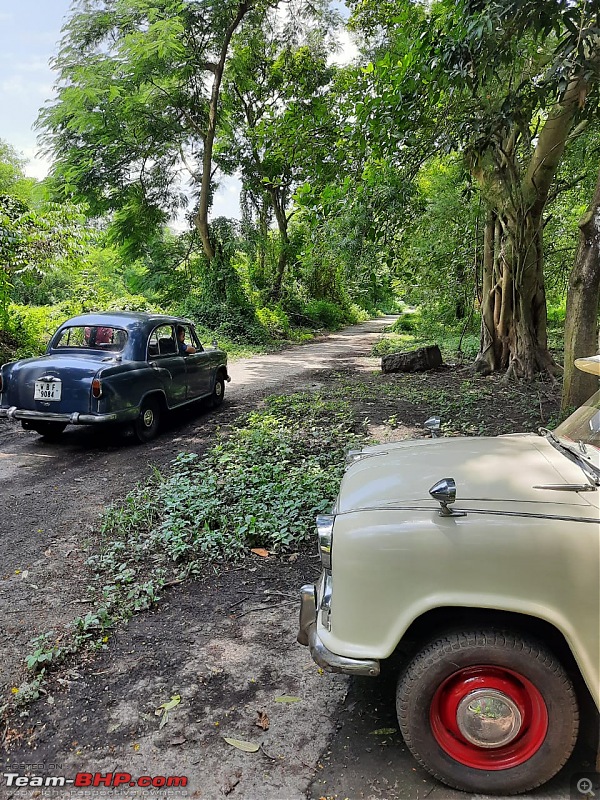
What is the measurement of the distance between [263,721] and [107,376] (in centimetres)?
508

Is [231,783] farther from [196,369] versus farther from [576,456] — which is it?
[196,369]

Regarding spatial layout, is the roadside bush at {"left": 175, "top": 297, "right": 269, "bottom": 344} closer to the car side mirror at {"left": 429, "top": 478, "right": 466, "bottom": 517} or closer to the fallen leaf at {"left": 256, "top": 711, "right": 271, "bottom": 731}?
the fallen leaf at {"left": 256, "top": 711, "right": 271, "bottom": 731}

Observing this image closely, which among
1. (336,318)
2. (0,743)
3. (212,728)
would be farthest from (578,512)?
(336,318)

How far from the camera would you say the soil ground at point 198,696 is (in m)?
2.37

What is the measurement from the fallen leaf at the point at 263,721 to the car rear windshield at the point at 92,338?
5.78m

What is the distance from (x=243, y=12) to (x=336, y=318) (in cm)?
1742

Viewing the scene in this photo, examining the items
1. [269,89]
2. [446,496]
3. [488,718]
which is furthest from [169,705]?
[269,89]

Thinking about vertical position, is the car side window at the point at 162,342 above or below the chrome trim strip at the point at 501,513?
above

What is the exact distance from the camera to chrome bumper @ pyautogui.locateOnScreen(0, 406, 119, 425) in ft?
22.4

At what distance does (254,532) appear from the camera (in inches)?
183

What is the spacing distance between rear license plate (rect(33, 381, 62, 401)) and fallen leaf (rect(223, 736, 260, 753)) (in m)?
5.33

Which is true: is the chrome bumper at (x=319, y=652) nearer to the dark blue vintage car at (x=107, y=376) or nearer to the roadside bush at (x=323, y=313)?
the dark blue vintage car at (x=107, y=376)

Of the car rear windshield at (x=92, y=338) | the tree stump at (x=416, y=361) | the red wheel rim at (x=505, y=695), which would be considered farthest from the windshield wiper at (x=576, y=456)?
the tree stump at (x=416, y=361)

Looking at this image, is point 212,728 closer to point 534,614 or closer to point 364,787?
point 364,787
